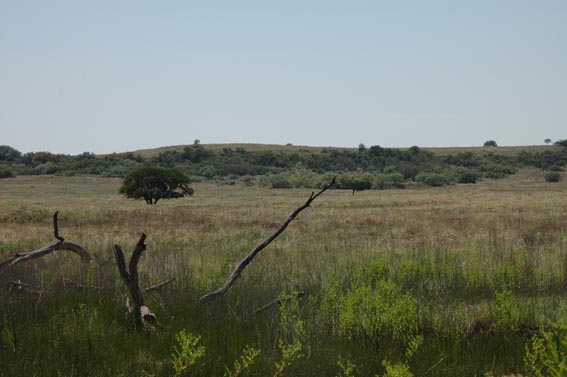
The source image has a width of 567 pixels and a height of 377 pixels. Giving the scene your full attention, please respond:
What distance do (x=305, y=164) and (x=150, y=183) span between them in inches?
2364

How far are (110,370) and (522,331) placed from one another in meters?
4.72

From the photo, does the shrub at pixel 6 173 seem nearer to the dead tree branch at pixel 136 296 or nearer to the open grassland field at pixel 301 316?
the open grassland field at pixel 301 316

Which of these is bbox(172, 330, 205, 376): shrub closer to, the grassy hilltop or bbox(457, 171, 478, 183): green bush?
the grassy hilltop

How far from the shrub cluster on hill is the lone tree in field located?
31216 mm

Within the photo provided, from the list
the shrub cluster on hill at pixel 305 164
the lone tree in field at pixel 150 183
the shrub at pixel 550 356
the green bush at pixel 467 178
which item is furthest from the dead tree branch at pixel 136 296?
the green bush at pixel 467 178

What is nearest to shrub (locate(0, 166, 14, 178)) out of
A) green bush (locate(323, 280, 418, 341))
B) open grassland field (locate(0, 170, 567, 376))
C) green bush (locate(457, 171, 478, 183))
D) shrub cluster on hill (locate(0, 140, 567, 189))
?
shrub cluster on hill (locate(0, 140, 567, 189))

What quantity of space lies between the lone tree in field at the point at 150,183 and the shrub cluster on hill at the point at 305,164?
31216 millimetres

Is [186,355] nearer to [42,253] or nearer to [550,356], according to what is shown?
[550,356]

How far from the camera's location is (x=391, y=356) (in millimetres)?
5707

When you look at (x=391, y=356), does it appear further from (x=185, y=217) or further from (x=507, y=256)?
(x=185, y=217)

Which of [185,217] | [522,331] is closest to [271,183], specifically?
[185,217]

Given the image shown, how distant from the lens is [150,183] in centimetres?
4775

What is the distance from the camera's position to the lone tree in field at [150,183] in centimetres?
4653

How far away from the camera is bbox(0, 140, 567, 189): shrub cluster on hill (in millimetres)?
89375
